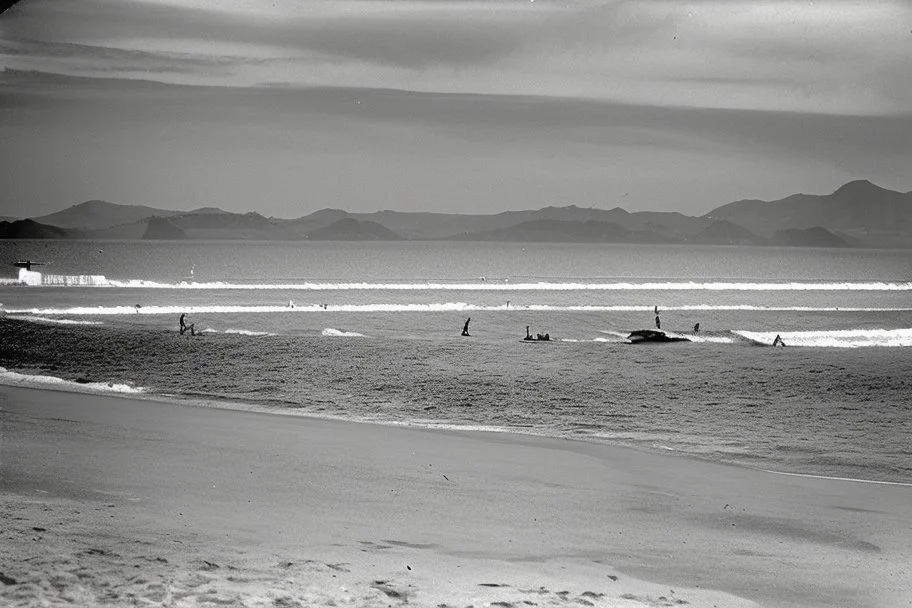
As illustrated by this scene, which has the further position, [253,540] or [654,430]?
[654,430]

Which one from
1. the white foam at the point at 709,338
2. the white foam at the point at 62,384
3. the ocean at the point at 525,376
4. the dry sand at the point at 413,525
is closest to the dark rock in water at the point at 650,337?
the ocean at the point at 525,376

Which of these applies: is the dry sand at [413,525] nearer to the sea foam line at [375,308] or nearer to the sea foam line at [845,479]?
the sea foam line at [845,479]

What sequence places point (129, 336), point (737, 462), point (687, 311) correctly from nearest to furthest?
point (737, 462) < point (129, 336) < point (687, 311)

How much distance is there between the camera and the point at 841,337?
30656 mm

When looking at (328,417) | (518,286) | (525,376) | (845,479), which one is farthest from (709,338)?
(518,286)

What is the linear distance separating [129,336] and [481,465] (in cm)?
1484

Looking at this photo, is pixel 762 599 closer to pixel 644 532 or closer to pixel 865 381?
pixel 644 532

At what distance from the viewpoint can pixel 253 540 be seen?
579 cm

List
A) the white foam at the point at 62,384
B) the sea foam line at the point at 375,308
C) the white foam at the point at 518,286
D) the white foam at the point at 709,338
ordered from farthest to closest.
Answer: the white foam at the point at 518,286 → the sea foam line at the point at 375,308 → the white foam at the point at 709,338 → the white foam at the point at 62,384

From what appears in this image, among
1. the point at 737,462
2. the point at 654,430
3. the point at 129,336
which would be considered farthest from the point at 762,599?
the point at 129,336

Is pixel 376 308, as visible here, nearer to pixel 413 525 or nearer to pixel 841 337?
pixel 841 337

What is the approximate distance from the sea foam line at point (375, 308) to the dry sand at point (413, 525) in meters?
23.8

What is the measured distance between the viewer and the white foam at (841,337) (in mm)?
27953

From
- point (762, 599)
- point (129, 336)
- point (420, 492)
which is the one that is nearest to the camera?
point (762, 599)
